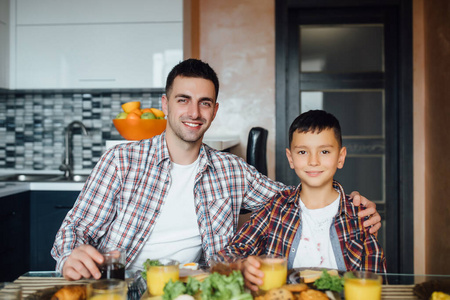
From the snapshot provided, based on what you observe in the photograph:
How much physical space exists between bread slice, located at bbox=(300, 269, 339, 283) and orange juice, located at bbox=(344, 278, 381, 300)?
11cm

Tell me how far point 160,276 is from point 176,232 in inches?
26.1

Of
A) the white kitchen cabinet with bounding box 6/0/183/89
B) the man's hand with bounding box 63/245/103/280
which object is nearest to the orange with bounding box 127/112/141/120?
the white kitchen cabinet with bounding box 6/0/183/89

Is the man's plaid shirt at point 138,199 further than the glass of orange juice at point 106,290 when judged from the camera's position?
Yes

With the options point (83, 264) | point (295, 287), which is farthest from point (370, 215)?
point (83, 264)

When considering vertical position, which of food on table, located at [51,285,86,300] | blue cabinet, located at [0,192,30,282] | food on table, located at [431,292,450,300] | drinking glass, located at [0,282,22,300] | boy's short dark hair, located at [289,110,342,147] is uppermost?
boy's short dark hair, located at [289,110,342,147]

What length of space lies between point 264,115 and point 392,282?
251cm

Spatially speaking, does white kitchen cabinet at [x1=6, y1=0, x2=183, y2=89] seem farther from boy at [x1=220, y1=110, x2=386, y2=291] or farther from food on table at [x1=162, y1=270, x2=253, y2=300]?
food on table at [x1=162, y1=270, x2=253, y2=300]

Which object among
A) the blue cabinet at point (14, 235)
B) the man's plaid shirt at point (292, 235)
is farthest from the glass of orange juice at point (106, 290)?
the blue cabinet at point (14, 235)

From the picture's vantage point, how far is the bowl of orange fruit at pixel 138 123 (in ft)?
7.50

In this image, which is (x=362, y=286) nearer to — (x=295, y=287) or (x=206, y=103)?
(x=295, y=287)

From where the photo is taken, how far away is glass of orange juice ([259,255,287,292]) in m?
0.97

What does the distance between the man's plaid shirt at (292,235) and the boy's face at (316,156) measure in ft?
0.35

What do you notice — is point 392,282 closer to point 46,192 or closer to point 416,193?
point 46,192

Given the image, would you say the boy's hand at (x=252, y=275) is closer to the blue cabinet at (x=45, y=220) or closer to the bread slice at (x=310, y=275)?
the bread slice at (x=310, y=275)
